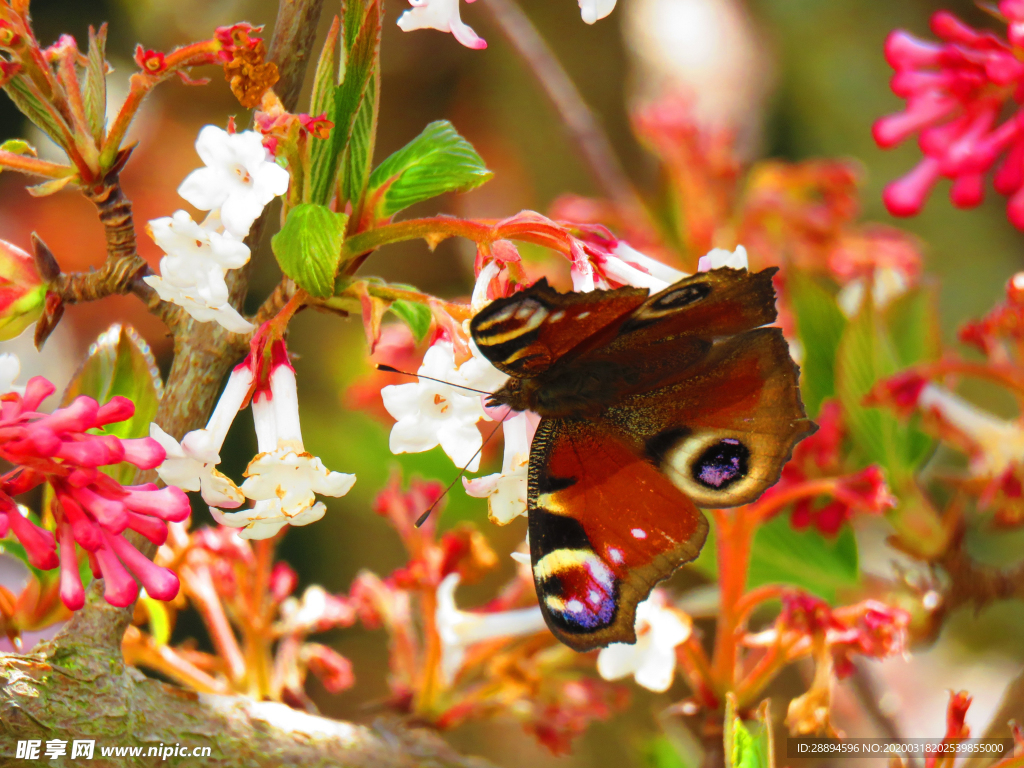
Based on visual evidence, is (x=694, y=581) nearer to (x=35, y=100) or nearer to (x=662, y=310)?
(x=662, y=310)

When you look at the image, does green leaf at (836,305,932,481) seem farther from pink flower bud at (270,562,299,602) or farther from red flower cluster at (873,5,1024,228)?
pink flower bud at (270,562,299,602)

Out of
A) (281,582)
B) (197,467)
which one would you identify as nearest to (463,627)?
(281,582)

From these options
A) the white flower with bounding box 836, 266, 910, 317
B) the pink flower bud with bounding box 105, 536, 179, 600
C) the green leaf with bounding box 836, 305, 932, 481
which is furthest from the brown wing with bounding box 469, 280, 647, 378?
the white flower with bounding box 836, 266, 910, 317

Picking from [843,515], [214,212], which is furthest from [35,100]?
[843,515]

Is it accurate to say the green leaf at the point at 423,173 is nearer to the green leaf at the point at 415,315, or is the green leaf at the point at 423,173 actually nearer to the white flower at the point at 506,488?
the green leaf at the point at 415,315

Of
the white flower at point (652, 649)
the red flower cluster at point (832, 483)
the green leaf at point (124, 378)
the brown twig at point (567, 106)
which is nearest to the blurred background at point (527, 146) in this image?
the brown twig at point (567, 106)

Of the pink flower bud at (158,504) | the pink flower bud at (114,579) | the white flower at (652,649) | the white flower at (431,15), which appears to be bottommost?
the white flower at (652,649)
